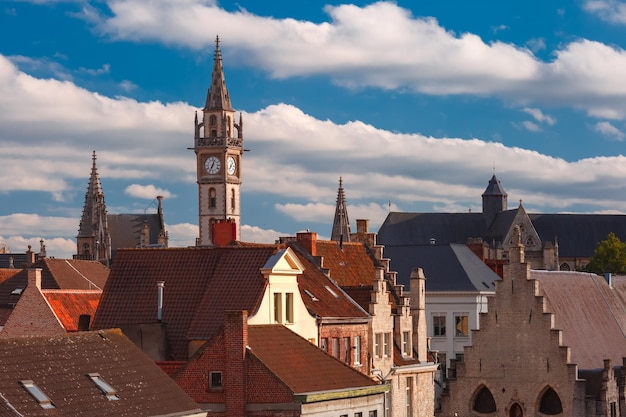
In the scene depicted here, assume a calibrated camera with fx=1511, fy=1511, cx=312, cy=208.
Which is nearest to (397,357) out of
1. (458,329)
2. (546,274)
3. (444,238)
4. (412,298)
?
(412,298)

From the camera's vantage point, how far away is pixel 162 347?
5247cm

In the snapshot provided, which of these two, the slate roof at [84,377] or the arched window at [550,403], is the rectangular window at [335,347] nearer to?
the slate roof at [84,377]

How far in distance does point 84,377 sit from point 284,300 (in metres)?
15.5

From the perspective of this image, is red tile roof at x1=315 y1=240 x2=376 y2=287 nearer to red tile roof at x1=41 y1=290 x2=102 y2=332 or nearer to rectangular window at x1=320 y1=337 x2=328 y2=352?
rectangular window at x1=320 y1=337 x2=328 y2=352

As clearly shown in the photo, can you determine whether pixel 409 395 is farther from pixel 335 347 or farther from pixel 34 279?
pixel 34 279

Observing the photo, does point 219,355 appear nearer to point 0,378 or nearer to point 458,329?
point 0,378

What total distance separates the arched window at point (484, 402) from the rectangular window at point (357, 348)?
14669 millimetres

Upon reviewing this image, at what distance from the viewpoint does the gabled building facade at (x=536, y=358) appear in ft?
228

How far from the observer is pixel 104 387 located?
128 ft

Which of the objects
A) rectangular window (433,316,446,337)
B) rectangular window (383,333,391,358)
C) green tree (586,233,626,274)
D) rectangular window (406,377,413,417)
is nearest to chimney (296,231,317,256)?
rectangular window (383,333,391,358)

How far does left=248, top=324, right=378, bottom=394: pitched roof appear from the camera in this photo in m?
46.8

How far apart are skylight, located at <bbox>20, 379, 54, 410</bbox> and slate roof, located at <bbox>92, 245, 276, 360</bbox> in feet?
51.4

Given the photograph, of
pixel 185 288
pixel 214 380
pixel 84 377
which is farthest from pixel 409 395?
pixel 84 377

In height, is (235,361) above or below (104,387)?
above
